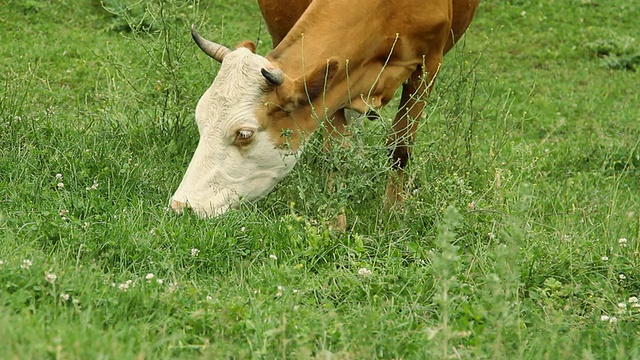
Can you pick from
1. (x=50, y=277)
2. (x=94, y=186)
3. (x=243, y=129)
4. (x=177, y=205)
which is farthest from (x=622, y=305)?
(x=94, y=186)

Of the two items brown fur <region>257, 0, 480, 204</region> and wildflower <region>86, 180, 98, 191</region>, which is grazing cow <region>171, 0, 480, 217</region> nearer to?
brown fur <region>257, 0, 480, 204</region>

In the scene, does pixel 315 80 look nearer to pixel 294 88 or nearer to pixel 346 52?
pixel 294 88

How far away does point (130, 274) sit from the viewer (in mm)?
4457

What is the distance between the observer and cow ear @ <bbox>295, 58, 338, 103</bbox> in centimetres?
556

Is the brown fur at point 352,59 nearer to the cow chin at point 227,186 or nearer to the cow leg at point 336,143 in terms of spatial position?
the cow leg at point 336,143

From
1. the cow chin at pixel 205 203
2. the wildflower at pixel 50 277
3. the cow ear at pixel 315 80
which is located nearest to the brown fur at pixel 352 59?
the cow ear at pixel 315 80

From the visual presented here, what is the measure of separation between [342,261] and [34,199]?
5.94ft

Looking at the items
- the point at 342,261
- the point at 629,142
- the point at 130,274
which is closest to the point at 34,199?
the point at 130,274

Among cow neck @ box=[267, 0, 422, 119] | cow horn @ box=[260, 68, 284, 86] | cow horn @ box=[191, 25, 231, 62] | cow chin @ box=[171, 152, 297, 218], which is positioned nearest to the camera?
cow horn @ box=[260, 68, 284, 86]

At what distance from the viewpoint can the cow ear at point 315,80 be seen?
18.2ft

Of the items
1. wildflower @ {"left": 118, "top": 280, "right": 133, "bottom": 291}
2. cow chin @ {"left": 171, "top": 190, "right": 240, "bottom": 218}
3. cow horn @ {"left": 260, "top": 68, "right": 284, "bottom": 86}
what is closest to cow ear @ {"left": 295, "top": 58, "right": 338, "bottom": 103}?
cow horn @ {"left": 260, "top": 68, "right": 284, "bottom": 86}

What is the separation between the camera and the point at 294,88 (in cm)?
554

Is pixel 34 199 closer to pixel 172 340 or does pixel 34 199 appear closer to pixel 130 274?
pixel 130 274

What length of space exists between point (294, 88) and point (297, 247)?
1038 mm
